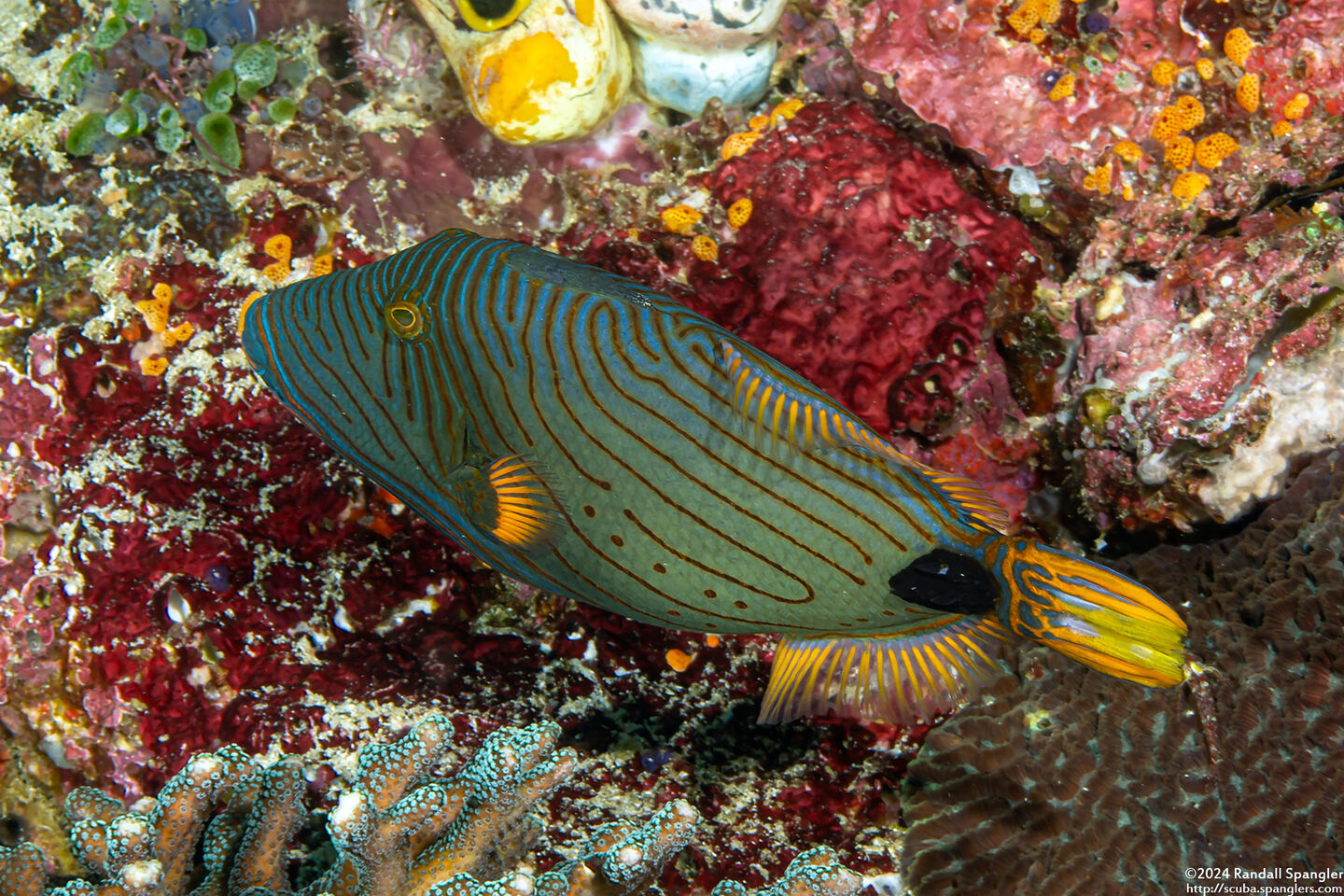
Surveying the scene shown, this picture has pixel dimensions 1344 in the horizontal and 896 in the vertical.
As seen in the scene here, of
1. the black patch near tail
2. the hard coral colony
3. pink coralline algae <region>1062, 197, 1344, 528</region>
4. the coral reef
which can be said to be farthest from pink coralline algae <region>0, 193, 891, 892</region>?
pink coralline algae <region>1062, 197, 1344, 528</region>

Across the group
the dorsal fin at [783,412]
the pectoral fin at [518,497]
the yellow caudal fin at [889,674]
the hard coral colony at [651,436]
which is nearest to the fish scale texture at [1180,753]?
the hard coral colony at [651,436]

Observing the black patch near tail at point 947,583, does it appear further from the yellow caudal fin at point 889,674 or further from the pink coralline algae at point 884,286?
the pink coralline algae at point 884,286

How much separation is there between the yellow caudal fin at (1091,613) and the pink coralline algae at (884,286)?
1.41 metres

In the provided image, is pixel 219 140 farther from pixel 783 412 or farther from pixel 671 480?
pixel 783 412

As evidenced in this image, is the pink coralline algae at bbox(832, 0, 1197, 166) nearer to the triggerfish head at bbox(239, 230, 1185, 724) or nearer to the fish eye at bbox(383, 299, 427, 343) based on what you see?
the triggerfish head at bbox(239, 230, 1185, 724)

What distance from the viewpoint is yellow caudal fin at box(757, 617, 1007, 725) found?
225cm

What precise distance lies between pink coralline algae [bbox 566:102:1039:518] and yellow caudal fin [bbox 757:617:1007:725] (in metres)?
1.19

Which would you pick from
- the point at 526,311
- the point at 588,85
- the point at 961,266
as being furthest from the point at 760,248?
the point at 526,311

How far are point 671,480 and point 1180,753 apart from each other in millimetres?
2046

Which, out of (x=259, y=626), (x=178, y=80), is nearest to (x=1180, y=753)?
(x=259, y=626)

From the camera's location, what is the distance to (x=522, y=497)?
2.09 m

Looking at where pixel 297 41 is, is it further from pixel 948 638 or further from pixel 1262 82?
pixel 1262 82

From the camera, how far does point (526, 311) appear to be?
2.07 metres

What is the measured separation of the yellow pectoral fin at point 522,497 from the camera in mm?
2086
